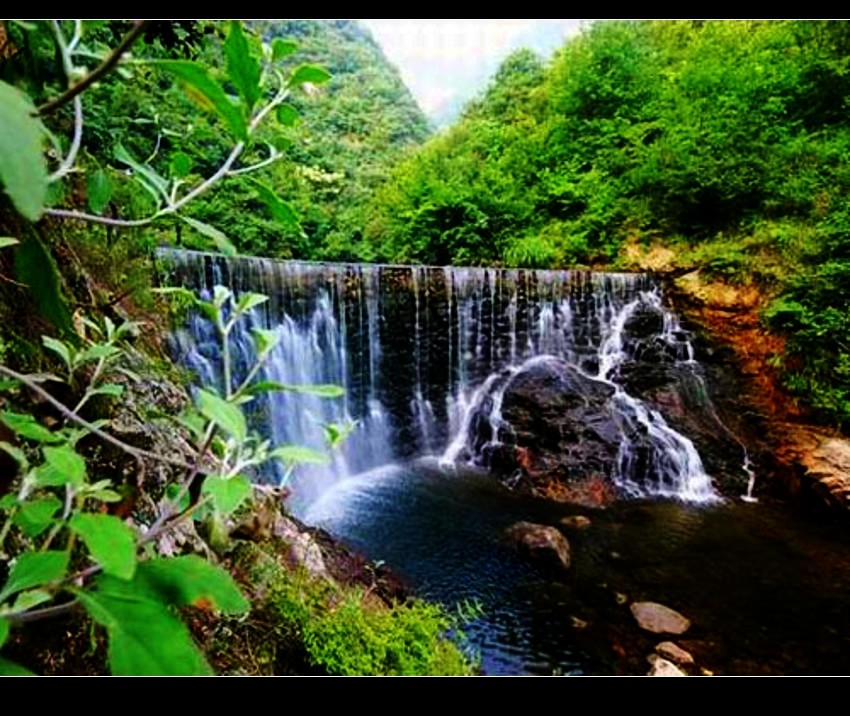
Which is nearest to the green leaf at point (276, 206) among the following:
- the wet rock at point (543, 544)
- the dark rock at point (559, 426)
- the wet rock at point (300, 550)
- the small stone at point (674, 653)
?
the wet rock at point (300, 550)

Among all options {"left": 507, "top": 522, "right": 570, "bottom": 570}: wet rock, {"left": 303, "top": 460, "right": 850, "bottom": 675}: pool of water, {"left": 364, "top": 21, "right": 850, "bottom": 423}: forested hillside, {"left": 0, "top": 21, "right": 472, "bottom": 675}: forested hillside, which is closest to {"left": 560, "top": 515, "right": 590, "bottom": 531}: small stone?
{"left": 303, "top": 460, "right": 850, "bottom": 675}: pool of water

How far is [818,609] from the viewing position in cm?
447

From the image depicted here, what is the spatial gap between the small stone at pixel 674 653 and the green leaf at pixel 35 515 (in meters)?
4.06

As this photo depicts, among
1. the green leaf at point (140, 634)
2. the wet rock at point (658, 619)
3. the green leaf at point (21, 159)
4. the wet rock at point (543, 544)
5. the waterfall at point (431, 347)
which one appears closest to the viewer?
the green leaf at point (21, 159)

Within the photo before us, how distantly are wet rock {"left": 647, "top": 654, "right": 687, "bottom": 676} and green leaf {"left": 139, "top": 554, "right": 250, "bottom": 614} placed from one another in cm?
365

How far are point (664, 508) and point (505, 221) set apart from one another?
21.8ft

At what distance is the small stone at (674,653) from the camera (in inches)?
145

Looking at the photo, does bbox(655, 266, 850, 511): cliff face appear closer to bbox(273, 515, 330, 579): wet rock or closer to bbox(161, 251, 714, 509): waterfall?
bbox(161, 251, 714, 509): waterfall

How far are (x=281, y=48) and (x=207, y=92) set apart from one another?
26 cm

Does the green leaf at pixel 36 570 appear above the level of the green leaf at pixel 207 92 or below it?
below

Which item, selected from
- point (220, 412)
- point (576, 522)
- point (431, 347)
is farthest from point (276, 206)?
point (431, 347)

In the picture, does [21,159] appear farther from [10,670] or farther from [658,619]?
[658,619]

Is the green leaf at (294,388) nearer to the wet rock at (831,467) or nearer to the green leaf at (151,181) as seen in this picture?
the green leaf at (151,181)
